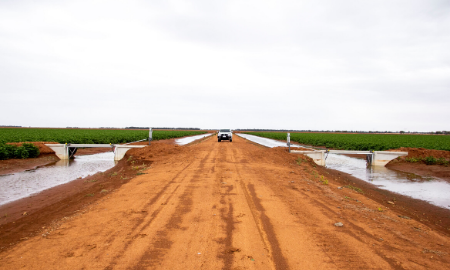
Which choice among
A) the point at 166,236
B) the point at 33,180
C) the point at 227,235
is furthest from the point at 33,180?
the point at 227,235

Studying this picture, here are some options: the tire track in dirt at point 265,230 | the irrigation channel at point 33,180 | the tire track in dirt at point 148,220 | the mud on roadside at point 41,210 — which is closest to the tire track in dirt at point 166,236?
the tire track in dirt at point 148,220

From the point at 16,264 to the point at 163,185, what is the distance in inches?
192

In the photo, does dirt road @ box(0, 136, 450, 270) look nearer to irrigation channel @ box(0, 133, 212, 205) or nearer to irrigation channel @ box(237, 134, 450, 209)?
irrigation channel @ box(0, 133, 212, 205)

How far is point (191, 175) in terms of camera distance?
10.1 meters

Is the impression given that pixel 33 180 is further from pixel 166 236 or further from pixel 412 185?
pixel 412 185

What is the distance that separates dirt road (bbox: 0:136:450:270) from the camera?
3773 millimetres

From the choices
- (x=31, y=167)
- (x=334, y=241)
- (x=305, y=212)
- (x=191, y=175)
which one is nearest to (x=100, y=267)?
(x=334, y=241)

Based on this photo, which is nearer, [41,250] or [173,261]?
[173,261]

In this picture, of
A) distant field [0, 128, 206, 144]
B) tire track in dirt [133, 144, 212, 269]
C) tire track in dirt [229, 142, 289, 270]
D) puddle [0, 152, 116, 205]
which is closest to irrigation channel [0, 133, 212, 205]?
puddle [0, 152, 116, 205]

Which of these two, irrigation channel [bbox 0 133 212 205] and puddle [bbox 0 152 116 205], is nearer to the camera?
irrigation channel [bbox 0 133 212 205]

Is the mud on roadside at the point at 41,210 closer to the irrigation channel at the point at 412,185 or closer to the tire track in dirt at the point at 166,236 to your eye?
the tire track in dirt at the point at 166,236

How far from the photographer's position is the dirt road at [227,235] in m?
3.77

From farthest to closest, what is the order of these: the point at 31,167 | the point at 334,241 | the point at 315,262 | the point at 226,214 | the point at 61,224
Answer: the point at 31,167
the point at 226,214
the point at 61,224
the point at 334,241
the point at 315,262

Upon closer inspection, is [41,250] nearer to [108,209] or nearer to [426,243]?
[108,209]
